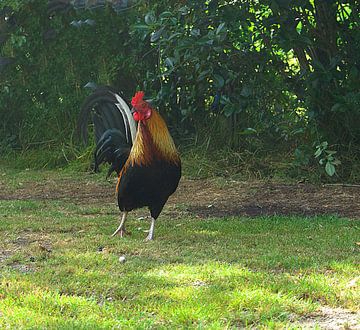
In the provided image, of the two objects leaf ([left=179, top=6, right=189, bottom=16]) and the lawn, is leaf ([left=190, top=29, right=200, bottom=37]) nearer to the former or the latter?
leaf ([left=179, top=6, right=189, bottom=16])

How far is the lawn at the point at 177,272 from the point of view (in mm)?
3643

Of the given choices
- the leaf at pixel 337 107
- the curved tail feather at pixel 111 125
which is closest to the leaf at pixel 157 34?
the curved tail feather at pixel 111 125

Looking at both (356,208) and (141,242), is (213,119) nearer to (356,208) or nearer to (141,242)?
(356,208)

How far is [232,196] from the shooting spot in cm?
855

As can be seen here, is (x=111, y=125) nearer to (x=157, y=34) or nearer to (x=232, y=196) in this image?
(x=157, y=34)

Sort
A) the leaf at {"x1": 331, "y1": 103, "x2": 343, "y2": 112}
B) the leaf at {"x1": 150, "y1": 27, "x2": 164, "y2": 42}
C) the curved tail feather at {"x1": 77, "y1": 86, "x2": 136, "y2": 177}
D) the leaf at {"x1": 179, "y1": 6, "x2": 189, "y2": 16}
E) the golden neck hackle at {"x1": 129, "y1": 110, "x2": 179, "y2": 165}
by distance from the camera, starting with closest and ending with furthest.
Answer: the golden neck hackle at {"x1": 129, "y1": 110, "x2": 179, "y2": 165}
the curved tail feather at {"x1": 77, "y1": 86, "x2": 136, "y2": 177}
the leaf at {"x1": 150, "y1": 27, "x2": 164, "y2": 42}
the leaf at {"x1": 179, "y1": 6, "x2": 189, "y2": 16}
the leaf at {"x1": 331, "y1": 103, "x2": 343, "y2": 112}

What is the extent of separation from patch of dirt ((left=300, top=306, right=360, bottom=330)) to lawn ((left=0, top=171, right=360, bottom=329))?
4 cm

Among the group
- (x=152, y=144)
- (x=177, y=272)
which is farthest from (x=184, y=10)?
(x=177, y=272)

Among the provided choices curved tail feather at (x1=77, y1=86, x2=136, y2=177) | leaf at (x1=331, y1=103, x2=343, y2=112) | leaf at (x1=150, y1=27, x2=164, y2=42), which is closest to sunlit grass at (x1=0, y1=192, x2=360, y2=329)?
curved tail feather at (x1=77, y1=86, x2=136, y2=177)

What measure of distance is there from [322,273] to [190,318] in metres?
1.26

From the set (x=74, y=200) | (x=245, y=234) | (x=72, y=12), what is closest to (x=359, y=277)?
(x=245, y=234)

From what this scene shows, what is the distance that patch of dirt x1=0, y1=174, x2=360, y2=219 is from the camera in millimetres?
7527

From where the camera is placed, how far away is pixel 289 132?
378 inches

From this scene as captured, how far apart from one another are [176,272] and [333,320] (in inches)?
48.3
